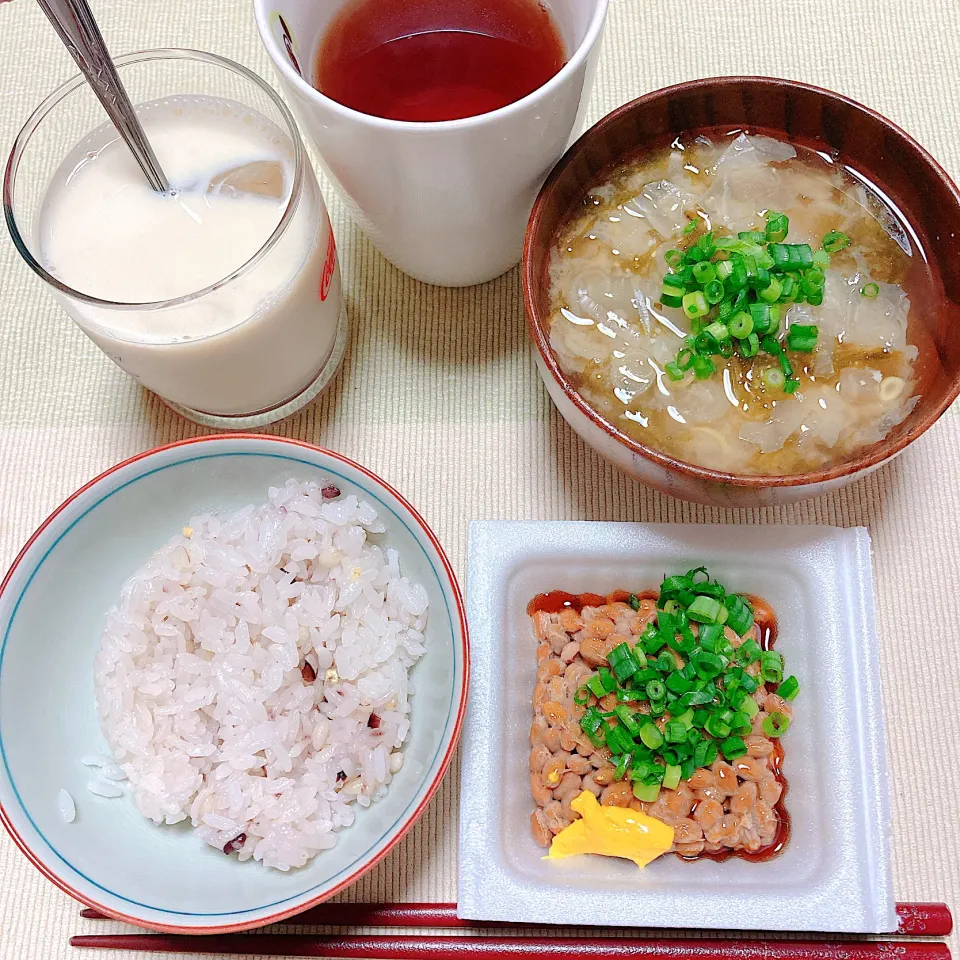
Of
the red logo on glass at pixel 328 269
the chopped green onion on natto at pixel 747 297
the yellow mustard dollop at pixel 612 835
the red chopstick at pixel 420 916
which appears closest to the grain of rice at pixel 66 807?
the red chopstick at pixel 420 916

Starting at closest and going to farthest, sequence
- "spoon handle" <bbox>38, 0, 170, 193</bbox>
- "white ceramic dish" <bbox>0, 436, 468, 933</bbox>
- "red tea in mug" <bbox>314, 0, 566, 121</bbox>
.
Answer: "spoon handle" <bbox>38, 0, 170, 193</bbox>, "white ceramic dish" <bbox>0, 436, 468, 933</bbox>, "red tea in mug" <bbox>314, 0, 566, 121</bbox>

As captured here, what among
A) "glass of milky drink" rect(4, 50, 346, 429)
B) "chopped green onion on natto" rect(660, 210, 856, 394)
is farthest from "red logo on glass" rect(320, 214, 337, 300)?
"chopped green onion on natto" rect(660, 210, 856, 394)

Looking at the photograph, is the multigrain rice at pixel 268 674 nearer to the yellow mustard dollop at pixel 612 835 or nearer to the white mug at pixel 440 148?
the yellow mustard dollop at pixel 612 835

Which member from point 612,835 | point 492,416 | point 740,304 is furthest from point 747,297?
point 612,835

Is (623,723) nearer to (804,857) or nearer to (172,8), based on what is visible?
(804,857)

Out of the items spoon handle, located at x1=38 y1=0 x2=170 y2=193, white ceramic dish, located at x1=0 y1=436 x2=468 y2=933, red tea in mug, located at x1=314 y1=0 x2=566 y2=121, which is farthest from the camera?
red tea in mug, located at x1=314 y1=0 x2=566 y2=121

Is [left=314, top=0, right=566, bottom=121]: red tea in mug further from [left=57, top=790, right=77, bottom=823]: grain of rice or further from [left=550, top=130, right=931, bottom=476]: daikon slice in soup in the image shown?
[left=57, top=790, right=77, bottom=823]: grain of rice
